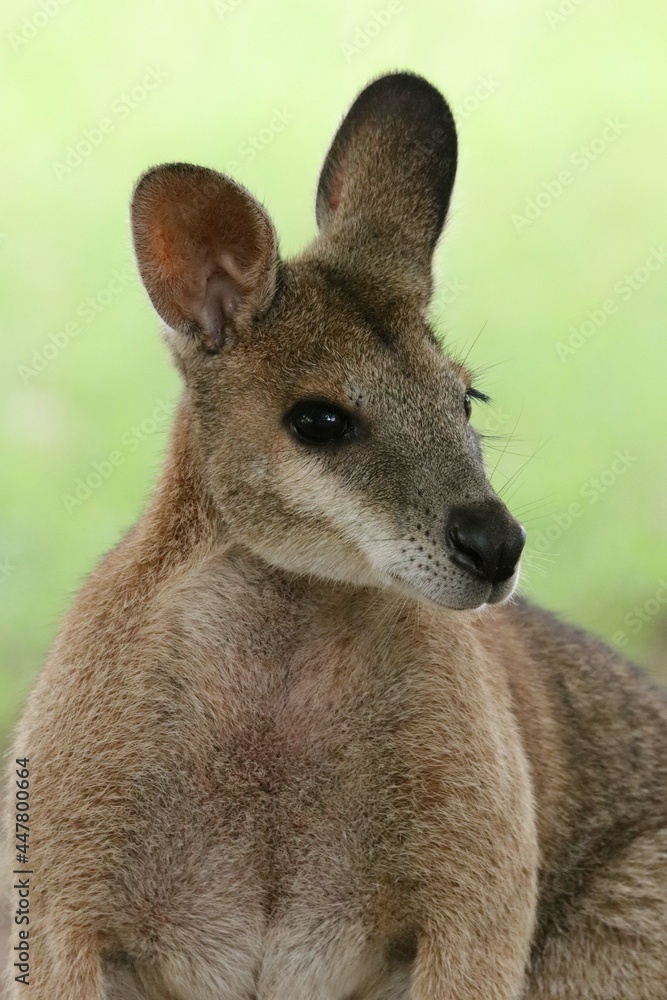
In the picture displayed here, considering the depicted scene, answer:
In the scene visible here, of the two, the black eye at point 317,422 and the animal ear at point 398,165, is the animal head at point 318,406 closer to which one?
the black eye at point 317,422

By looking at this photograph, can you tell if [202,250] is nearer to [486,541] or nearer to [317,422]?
[317,422]

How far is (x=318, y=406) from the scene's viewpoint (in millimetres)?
2387

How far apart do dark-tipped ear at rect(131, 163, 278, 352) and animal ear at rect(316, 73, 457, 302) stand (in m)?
0.34

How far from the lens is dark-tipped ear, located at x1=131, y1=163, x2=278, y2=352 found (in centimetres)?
238

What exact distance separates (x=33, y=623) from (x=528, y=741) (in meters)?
1.64

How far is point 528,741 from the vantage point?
2.74 metres

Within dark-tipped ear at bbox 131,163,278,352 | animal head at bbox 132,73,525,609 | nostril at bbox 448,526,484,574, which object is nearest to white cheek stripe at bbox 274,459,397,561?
animal head at bbox 132,73,525,609

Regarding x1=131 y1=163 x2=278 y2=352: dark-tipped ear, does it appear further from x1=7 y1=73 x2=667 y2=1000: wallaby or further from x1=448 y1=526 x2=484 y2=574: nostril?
x1=448 y1=526 x2=484 y2=574: nostril

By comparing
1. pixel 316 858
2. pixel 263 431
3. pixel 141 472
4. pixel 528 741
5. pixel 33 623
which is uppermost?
pixel 263 431

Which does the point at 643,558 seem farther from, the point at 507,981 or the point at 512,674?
the point at 507,981

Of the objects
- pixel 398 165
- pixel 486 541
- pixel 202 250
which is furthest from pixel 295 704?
pixel 398 165

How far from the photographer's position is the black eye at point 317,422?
2.38 meters

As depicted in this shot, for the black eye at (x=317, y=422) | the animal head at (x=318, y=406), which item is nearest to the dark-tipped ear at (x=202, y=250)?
the animal head at (x=318, y=406)

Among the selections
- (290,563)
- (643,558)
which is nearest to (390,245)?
(290,563)
